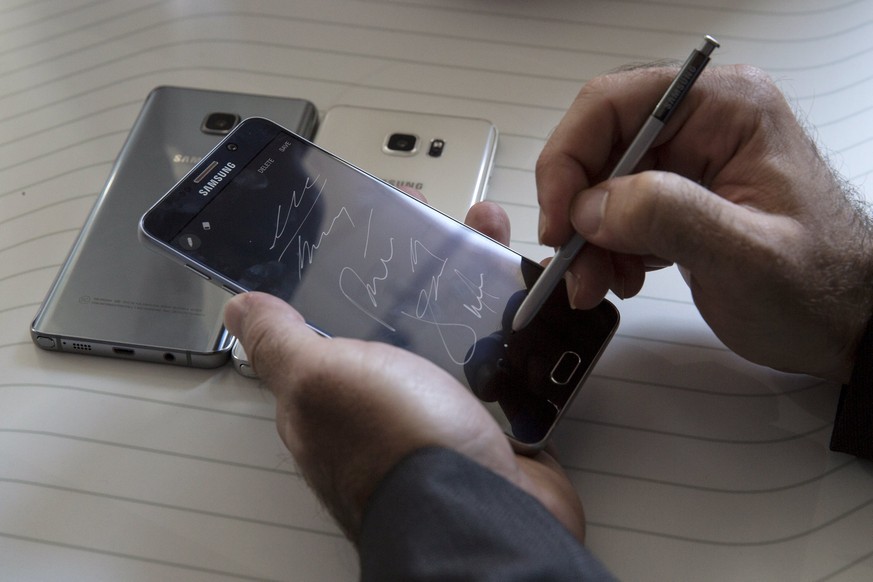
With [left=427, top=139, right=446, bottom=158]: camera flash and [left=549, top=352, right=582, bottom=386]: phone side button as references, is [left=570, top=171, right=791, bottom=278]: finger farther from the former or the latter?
[left=427, top=139, right=446, bottom=158]: camera flash

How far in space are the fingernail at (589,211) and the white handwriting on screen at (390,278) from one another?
0.27ft

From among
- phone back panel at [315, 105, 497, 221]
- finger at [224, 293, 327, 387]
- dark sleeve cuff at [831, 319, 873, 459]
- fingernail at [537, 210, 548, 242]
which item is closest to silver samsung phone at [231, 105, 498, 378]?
phone back panel at [315, 105, 497, 221]

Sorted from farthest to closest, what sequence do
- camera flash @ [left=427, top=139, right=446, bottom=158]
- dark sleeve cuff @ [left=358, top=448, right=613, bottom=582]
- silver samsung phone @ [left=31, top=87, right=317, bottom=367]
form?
camera flash @ [left=427, top=139, right=446, bottom=158] < silver samsung phone @ [left=31, top=87, right=317, bottom=367] < dark sleeve cuff @ [left=358, top=448, right=613, bottom=582]

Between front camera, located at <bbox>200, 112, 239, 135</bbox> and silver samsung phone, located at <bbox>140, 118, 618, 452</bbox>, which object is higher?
front camera, located at <bbox>200, 112, 239, 135</bbox>

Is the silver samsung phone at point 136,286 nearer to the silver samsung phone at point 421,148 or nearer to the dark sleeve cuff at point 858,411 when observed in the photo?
the silver samsung phone at point 421,148

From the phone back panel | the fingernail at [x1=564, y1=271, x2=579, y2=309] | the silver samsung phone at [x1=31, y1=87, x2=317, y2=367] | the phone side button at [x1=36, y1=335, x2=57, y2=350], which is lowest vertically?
the phone side button at [x1=36, y1=335, x2=57, y2=350]

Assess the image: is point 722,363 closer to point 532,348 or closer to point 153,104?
point 532,348

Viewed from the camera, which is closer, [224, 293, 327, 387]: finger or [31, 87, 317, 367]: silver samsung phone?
[224, 293, 327, 387]: finger

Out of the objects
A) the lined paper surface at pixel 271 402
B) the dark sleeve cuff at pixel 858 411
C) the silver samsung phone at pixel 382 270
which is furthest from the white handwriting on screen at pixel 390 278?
the dark sleeve cuff at pixel 858 411

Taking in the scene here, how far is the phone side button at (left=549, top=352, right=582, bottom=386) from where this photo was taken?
586 mm

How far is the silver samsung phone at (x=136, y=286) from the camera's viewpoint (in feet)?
2.11

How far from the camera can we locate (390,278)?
621mm

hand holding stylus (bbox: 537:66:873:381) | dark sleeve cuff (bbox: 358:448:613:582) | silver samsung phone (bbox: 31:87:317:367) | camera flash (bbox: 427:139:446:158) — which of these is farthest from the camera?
camera flash (bbox: 427:139:446:158)

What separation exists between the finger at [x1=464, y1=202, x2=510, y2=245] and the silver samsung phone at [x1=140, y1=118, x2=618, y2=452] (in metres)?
0.03
